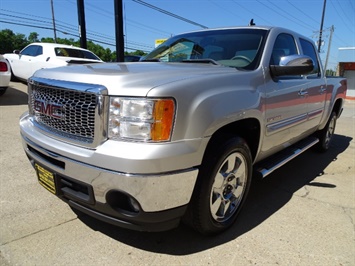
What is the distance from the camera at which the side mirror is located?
2.88 meters

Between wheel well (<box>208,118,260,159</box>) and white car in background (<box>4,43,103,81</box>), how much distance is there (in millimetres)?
6896

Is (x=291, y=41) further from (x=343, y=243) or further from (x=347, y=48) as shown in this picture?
(x=347, y=48)

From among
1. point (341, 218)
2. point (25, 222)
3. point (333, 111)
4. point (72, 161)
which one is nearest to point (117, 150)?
point (72, 161)

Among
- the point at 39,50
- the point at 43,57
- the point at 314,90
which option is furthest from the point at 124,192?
the point at 39,50

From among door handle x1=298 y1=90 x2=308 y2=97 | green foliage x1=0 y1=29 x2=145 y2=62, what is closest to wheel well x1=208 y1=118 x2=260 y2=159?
door handle x1=298 y1=90 x2=308 y2=97

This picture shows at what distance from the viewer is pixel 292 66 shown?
288 cm

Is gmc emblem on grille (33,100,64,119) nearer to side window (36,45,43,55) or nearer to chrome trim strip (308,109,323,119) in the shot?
chrome trim strip (308,109,323,119)

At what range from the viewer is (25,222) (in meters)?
2.66

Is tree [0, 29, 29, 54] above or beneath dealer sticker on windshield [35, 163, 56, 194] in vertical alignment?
above

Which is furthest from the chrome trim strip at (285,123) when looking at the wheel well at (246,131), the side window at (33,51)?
the side window at (33,51)

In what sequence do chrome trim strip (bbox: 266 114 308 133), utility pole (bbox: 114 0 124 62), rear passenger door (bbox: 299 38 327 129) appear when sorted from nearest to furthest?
1. chrome trim strip (bbox: 266 114 308 133)
2. rear passenger door (bbox: 299 38 327 129)
3. utility pole (bbox: 114 0 124 62)

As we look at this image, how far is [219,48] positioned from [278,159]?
142 centimetres

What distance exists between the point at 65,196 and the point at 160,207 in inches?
30.2

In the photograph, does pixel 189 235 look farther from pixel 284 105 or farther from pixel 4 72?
pixel 4 72
